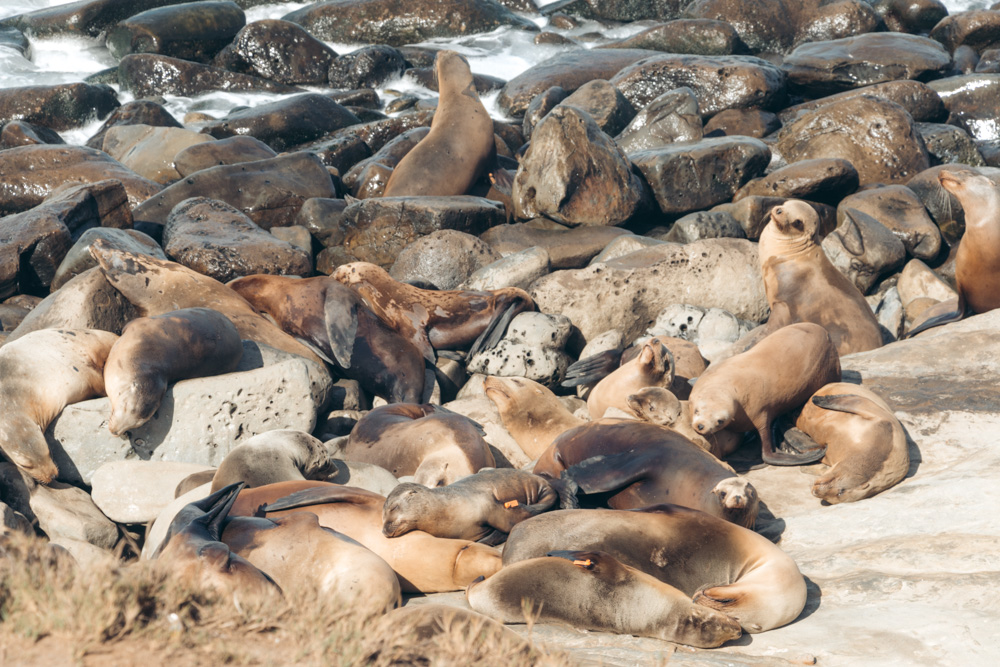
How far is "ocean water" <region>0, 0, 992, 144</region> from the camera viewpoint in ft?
63.9

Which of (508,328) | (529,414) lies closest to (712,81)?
(508,328)

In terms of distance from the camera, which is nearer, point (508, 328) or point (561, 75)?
point (508, 328)

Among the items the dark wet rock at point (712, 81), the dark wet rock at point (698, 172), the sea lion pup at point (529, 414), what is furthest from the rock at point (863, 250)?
the dark wet rock at point (712, 81)

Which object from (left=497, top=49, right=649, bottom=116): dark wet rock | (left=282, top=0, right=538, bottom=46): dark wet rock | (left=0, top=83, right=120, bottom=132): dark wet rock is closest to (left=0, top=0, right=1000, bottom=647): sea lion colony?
(left=497, top=49, right=649, bottom=116): dark wet rock

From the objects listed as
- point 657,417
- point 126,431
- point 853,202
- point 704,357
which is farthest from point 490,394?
point 853,202

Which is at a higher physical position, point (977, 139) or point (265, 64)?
point (265, 64)

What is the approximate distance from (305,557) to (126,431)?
2393 millimetres

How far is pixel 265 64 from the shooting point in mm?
20391

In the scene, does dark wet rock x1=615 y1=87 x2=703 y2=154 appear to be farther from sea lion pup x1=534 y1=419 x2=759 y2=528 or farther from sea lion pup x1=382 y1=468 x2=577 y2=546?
sea lion pup x1=382 y1=468 x2=577 y2=546

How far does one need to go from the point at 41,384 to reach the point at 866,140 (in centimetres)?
1019

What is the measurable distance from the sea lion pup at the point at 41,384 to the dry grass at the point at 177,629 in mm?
2731

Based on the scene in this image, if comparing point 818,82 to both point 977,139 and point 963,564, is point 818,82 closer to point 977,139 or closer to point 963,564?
point 977,139

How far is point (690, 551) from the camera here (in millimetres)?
3859

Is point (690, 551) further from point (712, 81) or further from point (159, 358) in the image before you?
point (712, 81)
